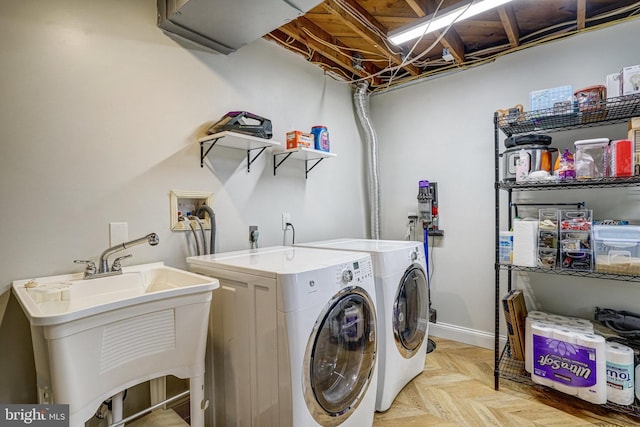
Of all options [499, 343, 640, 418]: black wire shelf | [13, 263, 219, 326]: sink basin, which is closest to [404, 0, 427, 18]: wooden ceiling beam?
[13, 263, 219, 326]: sink basin

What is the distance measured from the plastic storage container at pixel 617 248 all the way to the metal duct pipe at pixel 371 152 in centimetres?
166

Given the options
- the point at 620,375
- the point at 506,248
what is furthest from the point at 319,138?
the point at 620,375

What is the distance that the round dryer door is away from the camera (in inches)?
75.8

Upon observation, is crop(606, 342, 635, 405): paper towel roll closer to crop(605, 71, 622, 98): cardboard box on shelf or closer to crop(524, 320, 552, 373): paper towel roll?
crop(524, 320, 552, 373): paper towel roll

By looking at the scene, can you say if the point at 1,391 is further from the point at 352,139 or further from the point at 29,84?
the point at 352,139

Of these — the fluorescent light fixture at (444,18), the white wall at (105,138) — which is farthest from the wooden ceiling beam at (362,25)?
the white wall at (105,138)

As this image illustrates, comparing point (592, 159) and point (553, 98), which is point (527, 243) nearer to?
point (592, 159)

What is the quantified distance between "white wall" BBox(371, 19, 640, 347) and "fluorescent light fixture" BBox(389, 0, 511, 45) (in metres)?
0.81

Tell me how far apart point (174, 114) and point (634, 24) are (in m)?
3.04

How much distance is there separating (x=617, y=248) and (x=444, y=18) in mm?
1720

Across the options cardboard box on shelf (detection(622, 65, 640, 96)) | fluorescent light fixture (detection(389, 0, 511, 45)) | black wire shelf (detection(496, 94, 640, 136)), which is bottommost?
black wire shelf (detection(496, 94, 640, 136))

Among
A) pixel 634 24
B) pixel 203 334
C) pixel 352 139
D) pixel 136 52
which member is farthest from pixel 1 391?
pixel 634 24

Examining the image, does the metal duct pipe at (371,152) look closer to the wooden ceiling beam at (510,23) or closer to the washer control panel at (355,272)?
the wooden ceiling beam at (510,23)

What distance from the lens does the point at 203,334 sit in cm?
131
